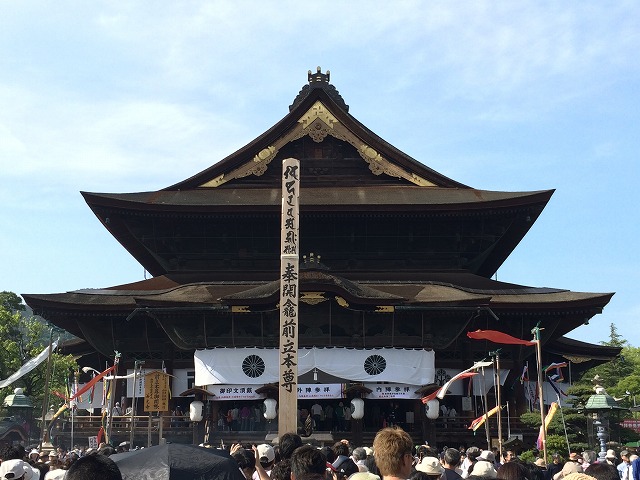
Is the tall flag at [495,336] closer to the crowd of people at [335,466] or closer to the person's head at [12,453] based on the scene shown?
the crowd of people at [335,466]

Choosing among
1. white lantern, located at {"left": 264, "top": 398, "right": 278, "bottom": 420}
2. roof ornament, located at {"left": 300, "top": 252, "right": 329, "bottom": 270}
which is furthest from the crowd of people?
roof ornament, located at {"left": 300, "top": 252, "right": 329, "bottom": 270}

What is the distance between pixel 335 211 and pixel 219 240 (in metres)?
5.00

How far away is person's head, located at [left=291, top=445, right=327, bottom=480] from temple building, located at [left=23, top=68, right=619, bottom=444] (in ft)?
73.2

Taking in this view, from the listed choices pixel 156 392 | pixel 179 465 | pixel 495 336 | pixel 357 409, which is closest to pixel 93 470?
pixel 179 465

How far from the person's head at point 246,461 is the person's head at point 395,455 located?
257 cm

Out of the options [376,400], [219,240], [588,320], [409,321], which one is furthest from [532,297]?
[219,240]

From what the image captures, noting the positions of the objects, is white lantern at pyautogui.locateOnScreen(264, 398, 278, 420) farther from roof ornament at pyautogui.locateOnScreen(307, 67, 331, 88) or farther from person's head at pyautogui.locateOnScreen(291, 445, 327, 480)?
person's head at pyautogui.locateOnScreen(291, 445, 327, 480)

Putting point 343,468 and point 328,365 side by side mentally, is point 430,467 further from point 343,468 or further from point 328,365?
point 328,365

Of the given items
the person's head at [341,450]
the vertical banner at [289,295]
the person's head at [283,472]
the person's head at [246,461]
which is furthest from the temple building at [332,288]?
the person's head at [283,472]

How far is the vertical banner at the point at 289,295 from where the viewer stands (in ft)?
67.6

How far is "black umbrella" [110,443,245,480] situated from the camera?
20.4 ft

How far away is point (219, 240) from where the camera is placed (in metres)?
34.5

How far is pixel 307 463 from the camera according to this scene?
256 inches

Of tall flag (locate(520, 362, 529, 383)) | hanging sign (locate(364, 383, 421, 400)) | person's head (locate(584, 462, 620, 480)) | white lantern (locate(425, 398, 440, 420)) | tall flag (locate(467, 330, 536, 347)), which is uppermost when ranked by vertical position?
tall flag (locate(467, 330, 536, 347))
